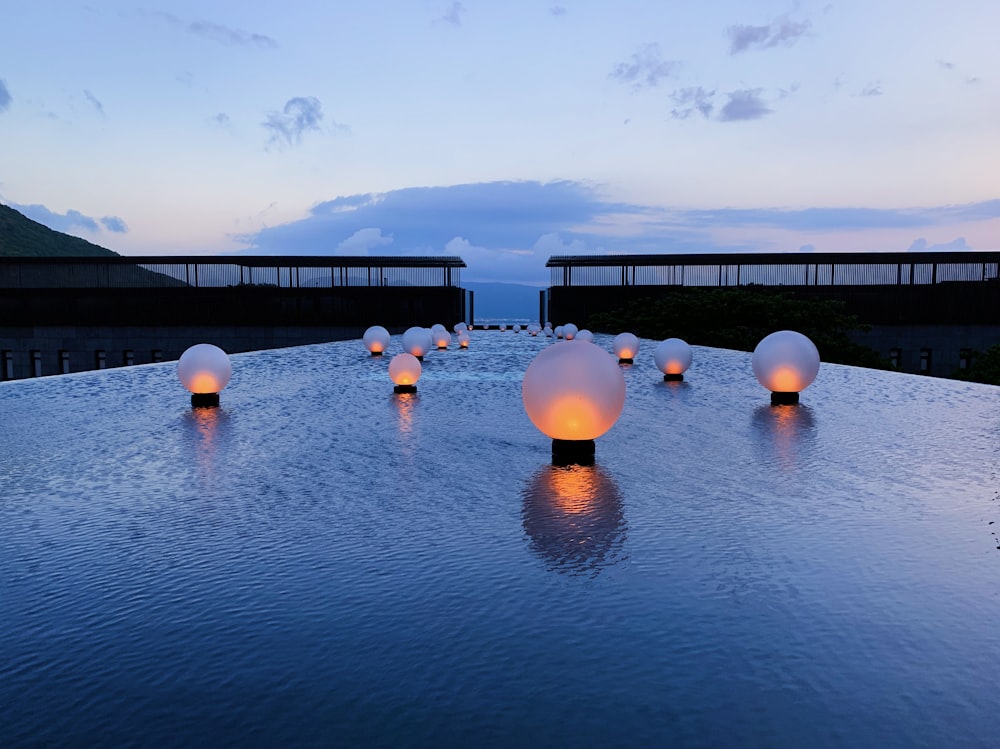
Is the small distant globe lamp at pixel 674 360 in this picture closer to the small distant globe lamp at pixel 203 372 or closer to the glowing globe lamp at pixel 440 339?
the small distant globe lamp at pixel 203 372

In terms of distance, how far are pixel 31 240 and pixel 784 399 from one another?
16357cm

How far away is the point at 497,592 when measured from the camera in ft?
15.7

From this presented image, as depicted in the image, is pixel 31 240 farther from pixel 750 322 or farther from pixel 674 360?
pixel 674 360

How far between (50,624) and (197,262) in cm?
5386

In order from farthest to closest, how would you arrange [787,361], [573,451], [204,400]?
[204,400] → [787,361] → [573,451]

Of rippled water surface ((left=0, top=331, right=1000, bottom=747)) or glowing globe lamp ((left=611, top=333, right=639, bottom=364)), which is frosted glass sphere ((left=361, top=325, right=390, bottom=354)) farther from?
rippled water surface ((left=0, top=331, right=1000, bottom=747))

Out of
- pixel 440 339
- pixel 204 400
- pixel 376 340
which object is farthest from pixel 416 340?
pixel 204 400

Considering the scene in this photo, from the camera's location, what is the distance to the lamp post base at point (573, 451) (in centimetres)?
924

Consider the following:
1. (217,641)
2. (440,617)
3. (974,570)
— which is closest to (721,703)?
(440,617)

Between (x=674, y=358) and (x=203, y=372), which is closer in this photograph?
(x=203, y=372)

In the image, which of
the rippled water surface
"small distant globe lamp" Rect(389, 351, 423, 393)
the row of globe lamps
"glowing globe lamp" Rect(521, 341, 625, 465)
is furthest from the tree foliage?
"glowing globe lamp" Rect(521, 341, 625, 465)

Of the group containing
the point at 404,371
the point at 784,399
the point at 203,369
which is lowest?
the point at 784,399

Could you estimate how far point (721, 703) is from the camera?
135 inches

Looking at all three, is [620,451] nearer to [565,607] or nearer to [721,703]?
[565,607]
